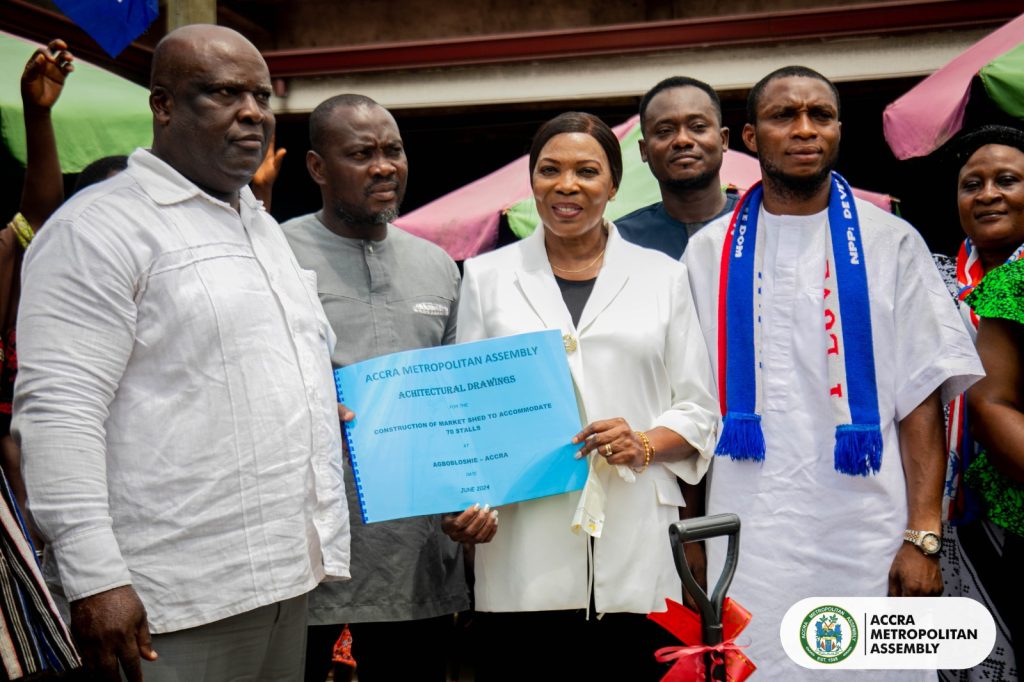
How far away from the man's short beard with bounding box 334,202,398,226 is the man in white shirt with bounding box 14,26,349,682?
922 millimetres

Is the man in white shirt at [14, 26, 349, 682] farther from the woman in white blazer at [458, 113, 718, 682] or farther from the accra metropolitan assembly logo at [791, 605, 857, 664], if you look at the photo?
the accra metropolitan assembly logo at [791, 605, 857, 664]

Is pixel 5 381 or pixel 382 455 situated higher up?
pixel 5 381

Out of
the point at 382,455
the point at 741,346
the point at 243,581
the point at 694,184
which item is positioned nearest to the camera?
the point at 243,581

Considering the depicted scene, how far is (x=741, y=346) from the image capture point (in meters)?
3.25

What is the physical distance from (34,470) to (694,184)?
288 centimetres

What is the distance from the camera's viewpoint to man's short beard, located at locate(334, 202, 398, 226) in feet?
12.0

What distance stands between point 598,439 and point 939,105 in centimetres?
380

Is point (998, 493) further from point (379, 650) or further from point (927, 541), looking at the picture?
point (379, 650)

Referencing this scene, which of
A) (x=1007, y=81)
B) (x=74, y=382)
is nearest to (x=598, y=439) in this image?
(x=74, y=382)

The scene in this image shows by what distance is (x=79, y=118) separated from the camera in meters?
4.93

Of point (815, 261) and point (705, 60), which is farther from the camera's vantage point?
point (705, 60)

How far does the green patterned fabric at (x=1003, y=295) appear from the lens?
3.19 m

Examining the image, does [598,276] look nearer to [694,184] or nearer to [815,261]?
[815,261]

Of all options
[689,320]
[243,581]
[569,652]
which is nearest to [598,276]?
[689,320]
